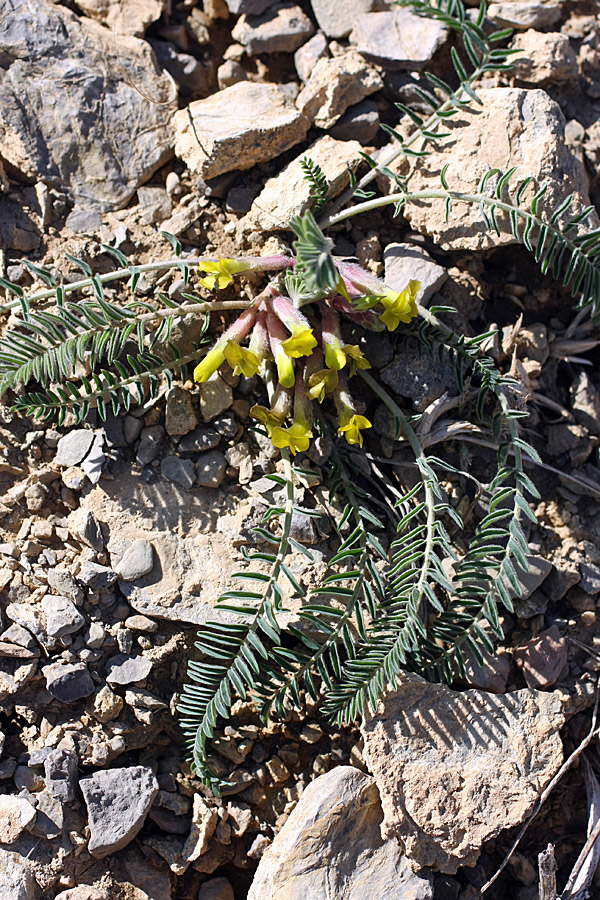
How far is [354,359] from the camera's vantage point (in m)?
3.43

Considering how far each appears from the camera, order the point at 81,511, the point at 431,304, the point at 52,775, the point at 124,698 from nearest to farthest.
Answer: the point at 52,775 → the point at 124,698 → the point at 81,511 → the point at 431,304

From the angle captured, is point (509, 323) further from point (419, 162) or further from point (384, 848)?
point (384, 848)

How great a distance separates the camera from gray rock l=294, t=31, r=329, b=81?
4203 mm

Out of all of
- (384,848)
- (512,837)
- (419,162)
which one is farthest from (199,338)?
(512,837)

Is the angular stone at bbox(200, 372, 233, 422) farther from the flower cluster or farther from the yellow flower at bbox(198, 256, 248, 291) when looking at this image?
the yellow flower at bbox(198, 256, 248, 291)

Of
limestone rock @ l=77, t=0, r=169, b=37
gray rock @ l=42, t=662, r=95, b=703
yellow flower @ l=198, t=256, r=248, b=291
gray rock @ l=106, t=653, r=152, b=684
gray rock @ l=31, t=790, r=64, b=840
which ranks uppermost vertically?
limestone rock @ l=77, t=0, r=169, b=37

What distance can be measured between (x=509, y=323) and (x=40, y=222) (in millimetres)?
2559

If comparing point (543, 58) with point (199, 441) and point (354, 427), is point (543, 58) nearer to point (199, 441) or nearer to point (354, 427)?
point (354, 427)

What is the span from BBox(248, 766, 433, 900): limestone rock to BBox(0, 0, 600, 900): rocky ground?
0.01 m

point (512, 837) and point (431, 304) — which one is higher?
point (431, 304)

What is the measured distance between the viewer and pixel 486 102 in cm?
385

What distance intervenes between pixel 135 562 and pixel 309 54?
118 inches

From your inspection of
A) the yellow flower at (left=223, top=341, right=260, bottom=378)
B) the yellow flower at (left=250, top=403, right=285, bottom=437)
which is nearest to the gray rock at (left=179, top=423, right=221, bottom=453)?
the yellow flower at (left=250, top=403, right=285, bottom=437)

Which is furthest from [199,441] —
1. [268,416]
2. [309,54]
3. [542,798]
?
[309,54]
